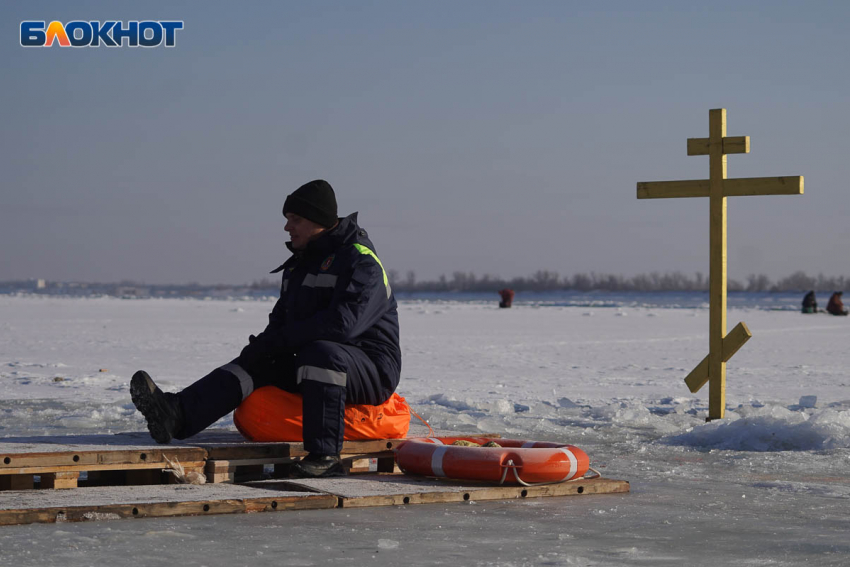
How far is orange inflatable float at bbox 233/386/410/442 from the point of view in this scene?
18.6ft

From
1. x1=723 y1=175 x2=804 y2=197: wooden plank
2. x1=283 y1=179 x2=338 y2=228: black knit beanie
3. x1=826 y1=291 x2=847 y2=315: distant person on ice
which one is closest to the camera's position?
x1=283 y1=179 x2=338 y2=228: black knit beanie

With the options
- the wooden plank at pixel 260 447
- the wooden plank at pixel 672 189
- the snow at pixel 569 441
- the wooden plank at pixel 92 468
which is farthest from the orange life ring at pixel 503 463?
the wooden plank at pixel 672 189

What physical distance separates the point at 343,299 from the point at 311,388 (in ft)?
1.64

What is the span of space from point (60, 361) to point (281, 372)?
9.80m

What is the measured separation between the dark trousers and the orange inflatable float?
0.07 metres

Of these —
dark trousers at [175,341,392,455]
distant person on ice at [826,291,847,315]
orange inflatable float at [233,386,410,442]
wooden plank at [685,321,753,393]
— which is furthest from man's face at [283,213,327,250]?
distant person on ice at [826,291,847,315]

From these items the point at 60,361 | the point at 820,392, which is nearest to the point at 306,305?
the point at 820,392

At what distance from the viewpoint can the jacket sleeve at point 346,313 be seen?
17.8 feet

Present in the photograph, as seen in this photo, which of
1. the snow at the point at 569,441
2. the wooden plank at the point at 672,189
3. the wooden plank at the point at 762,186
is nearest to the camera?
the snow at the point at 569,441

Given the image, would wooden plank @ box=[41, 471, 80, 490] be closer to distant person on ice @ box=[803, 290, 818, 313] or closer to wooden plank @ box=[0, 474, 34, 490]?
wooden plank @ box=[0, 474, 34, 490]

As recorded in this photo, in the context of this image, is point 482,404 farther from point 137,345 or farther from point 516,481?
point 137,345

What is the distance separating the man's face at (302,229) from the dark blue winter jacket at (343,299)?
3cm

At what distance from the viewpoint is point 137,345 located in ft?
59.6

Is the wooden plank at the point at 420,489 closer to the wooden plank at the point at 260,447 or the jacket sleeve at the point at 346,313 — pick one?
the wooden plank at the point at 260,447
